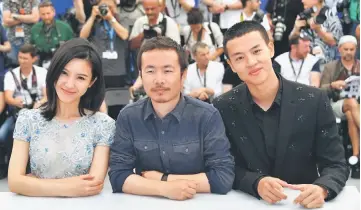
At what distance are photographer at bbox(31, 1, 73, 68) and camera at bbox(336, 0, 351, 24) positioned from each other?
2.77 meters

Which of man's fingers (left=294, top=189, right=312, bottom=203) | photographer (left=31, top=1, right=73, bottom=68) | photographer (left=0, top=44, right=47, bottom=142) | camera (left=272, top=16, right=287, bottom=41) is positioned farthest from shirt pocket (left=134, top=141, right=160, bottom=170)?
camera (left=272, top=16, right=287, bottom=41)

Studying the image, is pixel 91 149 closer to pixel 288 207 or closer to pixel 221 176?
pixel 221 176

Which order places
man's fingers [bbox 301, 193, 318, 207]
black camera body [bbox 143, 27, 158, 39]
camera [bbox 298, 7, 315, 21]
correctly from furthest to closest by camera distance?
1. camera [bbox 298, 7, 315, 21]
2. black camera body [bbox 143, 27, 158, 39]
3. man's fingers [bbox 301, 193, 318, 207]

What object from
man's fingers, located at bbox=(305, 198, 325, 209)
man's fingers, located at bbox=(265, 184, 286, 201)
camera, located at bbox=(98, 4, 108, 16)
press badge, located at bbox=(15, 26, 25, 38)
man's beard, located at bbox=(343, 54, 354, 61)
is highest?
camera, located at bbox=(98, 4, 108, 16)

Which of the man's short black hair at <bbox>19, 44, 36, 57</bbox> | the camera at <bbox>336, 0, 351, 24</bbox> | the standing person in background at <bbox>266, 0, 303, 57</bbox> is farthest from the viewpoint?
the standing person in background at <bbox>266, 0, 303, 57</bbox>

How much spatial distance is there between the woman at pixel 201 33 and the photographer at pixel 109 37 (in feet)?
2.21

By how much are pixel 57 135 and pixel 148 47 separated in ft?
1.61

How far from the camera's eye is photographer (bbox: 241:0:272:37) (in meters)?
5.54

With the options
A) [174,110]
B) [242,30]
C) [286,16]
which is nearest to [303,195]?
[174,110]

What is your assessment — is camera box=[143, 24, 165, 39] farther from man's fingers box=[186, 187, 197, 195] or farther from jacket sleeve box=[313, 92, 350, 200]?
man's fingers box=[186, 187, 197, 195]

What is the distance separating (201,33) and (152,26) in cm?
56

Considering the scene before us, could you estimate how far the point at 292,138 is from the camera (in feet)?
6.64

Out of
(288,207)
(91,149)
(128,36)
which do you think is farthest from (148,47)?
(128,36)

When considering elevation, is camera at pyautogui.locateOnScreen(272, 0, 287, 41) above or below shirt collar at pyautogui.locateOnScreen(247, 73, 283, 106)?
above
